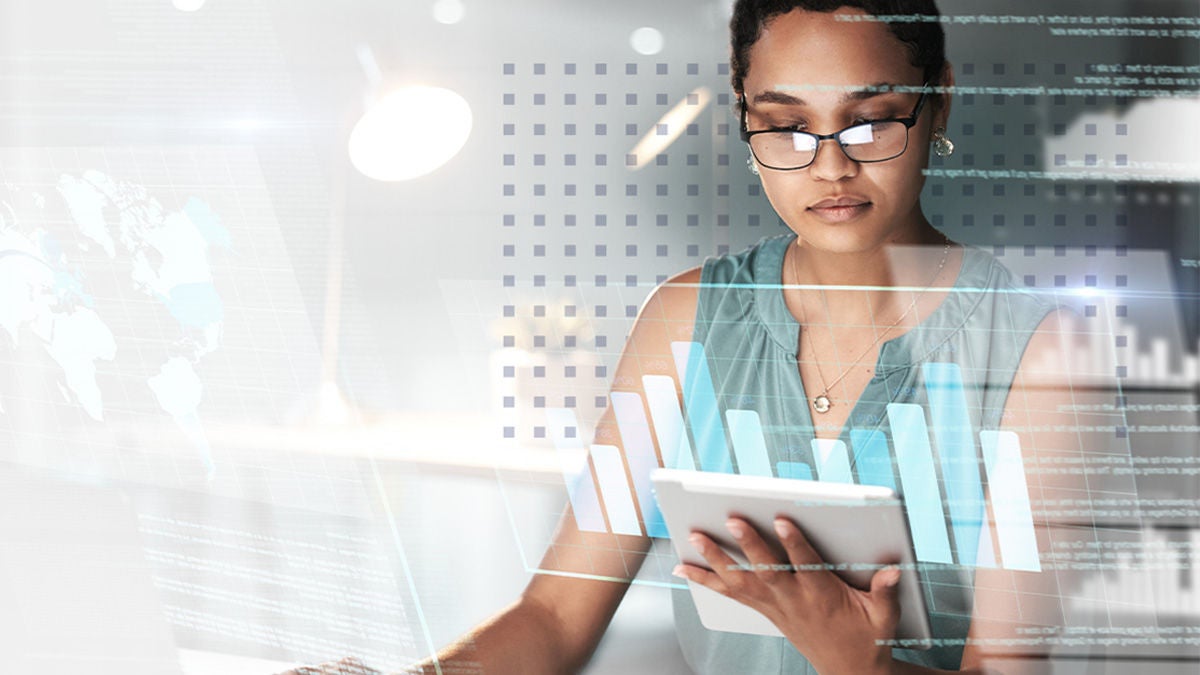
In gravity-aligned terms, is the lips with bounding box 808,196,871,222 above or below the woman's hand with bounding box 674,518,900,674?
above

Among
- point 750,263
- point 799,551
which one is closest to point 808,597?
point 799,551

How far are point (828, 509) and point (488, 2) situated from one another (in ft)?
1.59

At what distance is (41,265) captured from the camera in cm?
90

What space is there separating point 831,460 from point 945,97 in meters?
0.28

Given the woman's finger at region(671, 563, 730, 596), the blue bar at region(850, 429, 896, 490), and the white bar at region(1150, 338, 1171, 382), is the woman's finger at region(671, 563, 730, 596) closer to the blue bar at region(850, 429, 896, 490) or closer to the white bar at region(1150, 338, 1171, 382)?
the blue bar at region(850, 429, 896, 490)

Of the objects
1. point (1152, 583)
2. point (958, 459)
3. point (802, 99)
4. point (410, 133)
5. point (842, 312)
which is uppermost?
point (410, 133)

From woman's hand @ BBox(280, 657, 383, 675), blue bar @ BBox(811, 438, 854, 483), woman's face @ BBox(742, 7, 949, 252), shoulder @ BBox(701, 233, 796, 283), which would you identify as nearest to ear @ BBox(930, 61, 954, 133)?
woman's face @ BBox(742, 7, 949, 252)

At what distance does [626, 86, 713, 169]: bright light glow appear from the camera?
2.46 ft

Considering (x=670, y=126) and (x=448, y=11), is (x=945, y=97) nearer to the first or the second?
(x=670, y=126)

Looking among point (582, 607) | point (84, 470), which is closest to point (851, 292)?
point (582, 607)

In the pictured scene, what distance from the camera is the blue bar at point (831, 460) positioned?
0.74 metres

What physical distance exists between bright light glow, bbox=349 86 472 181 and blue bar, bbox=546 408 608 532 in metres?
0.24

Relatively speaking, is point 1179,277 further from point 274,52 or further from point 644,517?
point 274,52

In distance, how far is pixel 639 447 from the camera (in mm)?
775
